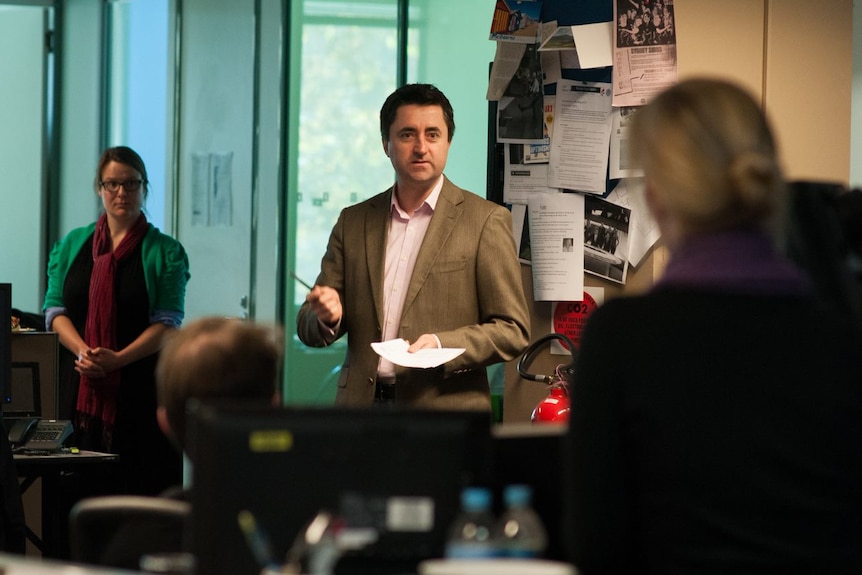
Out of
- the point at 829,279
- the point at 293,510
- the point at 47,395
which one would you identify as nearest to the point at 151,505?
the point at 293,510

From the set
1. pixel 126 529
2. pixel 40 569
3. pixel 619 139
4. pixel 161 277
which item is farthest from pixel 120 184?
pixel 40 569

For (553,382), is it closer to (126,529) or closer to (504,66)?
(504,66)

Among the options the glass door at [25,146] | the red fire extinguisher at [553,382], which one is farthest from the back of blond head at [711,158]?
the glass door at [25,146]

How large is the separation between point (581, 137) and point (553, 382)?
0.76 metres

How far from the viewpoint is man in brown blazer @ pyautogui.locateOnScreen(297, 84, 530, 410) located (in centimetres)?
333

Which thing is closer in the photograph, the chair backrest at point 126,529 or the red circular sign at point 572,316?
the chair backrest at point 126,529

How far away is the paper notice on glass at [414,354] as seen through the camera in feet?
10.2

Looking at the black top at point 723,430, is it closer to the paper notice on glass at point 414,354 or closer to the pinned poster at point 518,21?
the paper notice on glass at point 414,354

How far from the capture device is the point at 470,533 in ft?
5.51

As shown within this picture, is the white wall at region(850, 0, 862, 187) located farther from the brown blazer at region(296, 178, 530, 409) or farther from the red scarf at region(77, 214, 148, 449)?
the red scarf at region(77, 214, 148, 449)

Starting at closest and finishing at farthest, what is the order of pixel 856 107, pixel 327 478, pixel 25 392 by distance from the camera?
pixel 327 478 → pixel 25 392 → pixel 856 107

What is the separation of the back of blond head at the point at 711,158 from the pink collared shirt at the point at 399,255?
1895mm

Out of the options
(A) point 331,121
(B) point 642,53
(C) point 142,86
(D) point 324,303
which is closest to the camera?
(D) point 324,303

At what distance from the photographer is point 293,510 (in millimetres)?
1634
